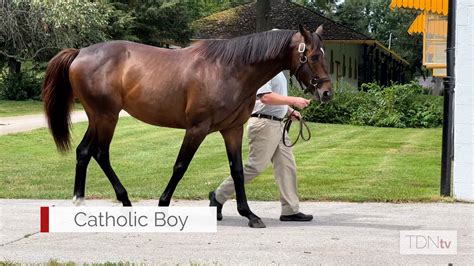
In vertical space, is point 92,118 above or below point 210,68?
below

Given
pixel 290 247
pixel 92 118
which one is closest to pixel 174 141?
pixel 92 118

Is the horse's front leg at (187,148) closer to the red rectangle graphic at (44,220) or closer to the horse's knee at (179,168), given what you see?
the horse's knee at (179,168)

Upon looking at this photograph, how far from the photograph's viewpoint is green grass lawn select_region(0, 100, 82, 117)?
102 ft

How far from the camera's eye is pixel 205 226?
793 cm

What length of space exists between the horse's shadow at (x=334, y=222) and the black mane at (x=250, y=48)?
1.71 m

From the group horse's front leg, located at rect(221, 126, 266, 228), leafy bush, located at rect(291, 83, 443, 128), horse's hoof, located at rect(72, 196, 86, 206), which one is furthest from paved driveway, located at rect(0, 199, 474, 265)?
leafy bush, located at rect(291, 83, 443, 128)

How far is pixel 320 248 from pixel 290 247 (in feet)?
0.86

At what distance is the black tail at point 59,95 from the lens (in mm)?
8414

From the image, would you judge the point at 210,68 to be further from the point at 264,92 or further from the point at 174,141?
the point at 174,141

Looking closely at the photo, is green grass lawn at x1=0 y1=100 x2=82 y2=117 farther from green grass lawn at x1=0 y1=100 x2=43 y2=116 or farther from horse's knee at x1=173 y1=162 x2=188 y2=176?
horse's knee at x1=173 y1=162 x2=188 y2=176

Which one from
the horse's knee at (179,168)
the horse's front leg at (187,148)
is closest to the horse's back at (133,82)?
the horse's front leg at (187,148)

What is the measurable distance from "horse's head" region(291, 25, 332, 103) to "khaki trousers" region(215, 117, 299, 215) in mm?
845

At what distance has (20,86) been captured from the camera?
130ft

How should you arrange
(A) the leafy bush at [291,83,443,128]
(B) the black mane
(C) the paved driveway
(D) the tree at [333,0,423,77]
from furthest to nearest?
(D) the tree at [333,0,423,77] < (A) the leafy bush at [291,83,443,128] < (B) the black mane < (C) the paved driveway
